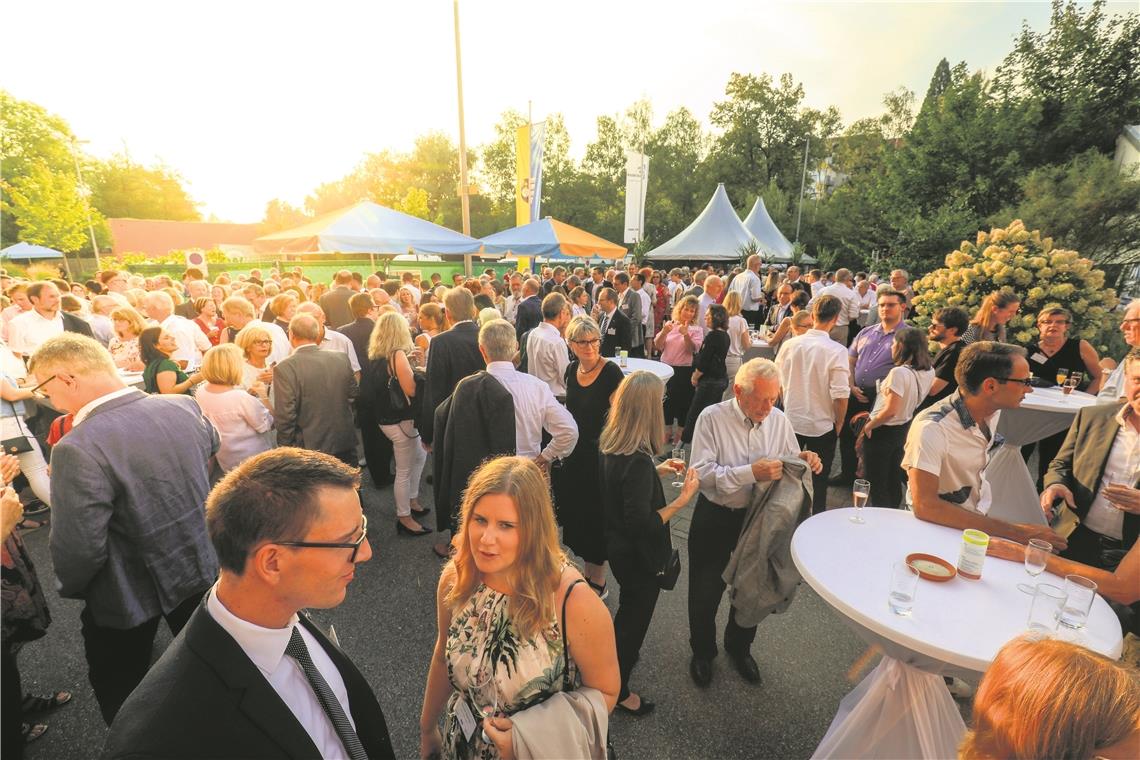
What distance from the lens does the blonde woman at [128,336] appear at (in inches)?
194

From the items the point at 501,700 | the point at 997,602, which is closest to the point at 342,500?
the point at 501,700

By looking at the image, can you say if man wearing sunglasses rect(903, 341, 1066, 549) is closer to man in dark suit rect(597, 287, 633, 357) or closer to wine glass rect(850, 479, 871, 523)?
wine glass rect(850, 479, 871, 523)

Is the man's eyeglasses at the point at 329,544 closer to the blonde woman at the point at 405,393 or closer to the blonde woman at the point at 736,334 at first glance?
the blonde woman at the point at 405,393

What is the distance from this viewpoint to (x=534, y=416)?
3.35m

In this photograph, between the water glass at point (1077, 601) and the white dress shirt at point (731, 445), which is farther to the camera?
the white dress shirt at point (731, 445)

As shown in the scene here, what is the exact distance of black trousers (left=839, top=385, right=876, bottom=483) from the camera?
4746 millimetres

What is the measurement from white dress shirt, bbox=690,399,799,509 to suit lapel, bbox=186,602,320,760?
6.91ft

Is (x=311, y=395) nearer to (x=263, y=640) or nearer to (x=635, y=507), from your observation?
(x=635, y=507)

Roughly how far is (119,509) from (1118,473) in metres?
4.95

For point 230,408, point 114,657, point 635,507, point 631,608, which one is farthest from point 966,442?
point 230,408

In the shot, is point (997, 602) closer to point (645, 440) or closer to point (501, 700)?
point (645, 440)

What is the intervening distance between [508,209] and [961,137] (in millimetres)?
33131

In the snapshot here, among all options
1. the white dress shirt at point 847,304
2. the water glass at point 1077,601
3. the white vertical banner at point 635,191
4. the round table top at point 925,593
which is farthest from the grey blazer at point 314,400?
the white vertical banner at point 635,191

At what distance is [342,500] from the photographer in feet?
4.14
